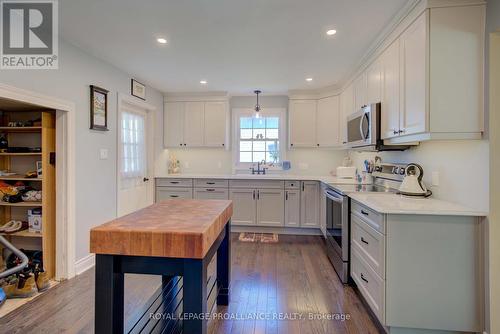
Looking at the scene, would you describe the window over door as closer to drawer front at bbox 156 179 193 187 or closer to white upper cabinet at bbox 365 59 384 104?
drawer front at bbox 156 179 193 187

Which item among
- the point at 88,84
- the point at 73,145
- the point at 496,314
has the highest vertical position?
the point at 88,84

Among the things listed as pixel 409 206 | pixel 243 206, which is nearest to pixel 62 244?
pixel 243 206

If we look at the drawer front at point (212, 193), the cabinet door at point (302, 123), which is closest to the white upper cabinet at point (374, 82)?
the cabinet door at point (302, 123)

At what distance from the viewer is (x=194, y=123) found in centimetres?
473

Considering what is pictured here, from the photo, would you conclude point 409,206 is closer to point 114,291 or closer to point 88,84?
point 114,291

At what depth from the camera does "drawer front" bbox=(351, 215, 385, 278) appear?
5.98 feet

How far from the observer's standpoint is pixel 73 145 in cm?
269

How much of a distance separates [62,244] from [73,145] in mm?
1024

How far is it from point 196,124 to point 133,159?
4.19ft

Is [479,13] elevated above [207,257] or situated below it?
above

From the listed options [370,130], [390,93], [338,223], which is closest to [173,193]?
[338,223]

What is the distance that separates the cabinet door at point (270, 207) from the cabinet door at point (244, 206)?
97 millimetres

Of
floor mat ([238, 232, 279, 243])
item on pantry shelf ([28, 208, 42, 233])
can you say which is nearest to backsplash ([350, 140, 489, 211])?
floor mat ([238, 232, 279, 243])

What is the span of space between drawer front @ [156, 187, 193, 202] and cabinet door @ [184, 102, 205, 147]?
2.88 ft
